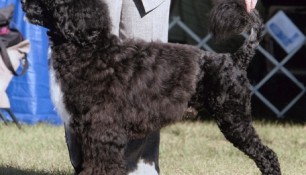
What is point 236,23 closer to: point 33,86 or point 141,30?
point 141,30

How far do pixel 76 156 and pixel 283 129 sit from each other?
4.52 meters

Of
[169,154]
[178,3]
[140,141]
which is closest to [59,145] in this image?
[169,154]

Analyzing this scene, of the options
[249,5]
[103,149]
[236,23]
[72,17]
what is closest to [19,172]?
[103,149]

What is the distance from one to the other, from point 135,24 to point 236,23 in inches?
27.6

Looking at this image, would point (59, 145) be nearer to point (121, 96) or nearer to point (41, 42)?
point (41, 42)

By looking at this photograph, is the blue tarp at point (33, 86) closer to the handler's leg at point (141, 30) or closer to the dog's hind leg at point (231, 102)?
the handler's leg at point (141, 30)

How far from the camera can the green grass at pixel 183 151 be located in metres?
6.22

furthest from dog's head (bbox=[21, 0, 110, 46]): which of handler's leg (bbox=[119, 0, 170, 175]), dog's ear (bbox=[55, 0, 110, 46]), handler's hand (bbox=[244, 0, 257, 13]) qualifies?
handler's hand (bbox=[244, 0, 257, 13])

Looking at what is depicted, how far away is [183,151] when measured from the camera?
Result: 7.27 meters

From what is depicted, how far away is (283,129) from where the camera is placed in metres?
8.83

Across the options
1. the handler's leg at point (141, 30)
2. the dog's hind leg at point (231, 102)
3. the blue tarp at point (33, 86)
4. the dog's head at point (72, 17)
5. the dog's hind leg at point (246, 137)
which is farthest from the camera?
the blue tarp at point (33, 86)

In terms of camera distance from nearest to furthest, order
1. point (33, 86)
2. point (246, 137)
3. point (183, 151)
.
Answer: point (246, 137)
point (183, 151)
point (33, 86)

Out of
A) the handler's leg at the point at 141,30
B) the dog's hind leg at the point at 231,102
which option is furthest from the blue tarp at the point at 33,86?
the dog's hind leg at the point at 231,102

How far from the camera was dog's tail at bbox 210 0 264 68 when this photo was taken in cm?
481
